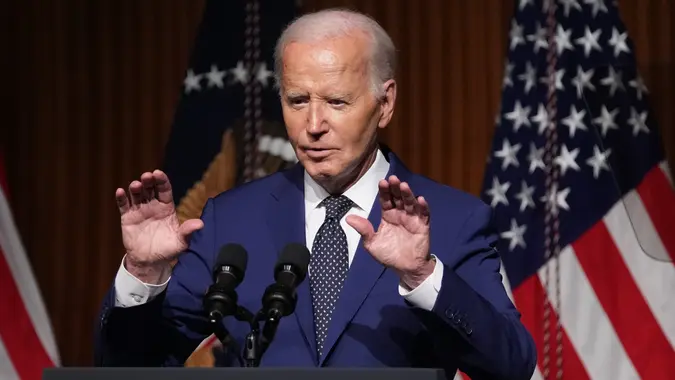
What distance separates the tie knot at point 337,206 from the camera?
2.44m

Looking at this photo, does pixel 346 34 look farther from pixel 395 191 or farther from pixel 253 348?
pixel 253 348

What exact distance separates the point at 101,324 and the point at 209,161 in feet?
5.86

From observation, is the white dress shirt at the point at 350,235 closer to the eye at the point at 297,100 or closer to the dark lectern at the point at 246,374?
the eye at the point at 297,100

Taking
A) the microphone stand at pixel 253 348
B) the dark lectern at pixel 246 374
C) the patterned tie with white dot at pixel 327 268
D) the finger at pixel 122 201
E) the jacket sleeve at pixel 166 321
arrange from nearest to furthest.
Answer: the dark lectern at pixel 246 374, the microphone stand at pixel 253 348, the finger at pixel 122 201, the jacket sleeve at pixel 166 321, the patterned tie with white dot at pixel 327 268

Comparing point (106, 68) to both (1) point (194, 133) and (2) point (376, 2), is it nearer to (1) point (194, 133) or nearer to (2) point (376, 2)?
(1) point (194, 133)

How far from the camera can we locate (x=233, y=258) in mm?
1902

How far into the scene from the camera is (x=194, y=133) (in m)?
3.98

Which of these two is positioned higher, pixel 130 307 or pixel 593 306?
pixel 130 307

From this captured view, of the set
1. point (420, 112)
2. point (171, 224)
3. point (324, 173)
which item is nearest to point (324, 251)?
point (324, 173)

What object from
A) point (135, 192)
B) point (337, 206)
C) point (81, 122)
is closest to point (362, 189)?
point (337, 206)

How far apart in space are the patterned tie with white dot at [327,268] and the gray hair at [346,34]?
298 millimetres

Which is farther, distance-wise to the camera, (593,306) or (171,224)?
(593,306)

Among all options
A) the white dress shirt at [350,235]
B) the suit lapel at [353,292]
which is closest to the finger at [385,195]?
the white dress shirt at [350,235]

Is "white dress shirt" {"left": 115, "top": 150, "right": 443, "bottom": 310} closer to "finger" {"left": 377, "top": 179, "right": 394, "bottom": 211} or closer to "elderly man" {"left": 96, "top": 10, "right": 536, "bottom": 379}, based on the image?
"elderly man" {"left": 96, "top": 10, "right": 536, "bottom": 379}
